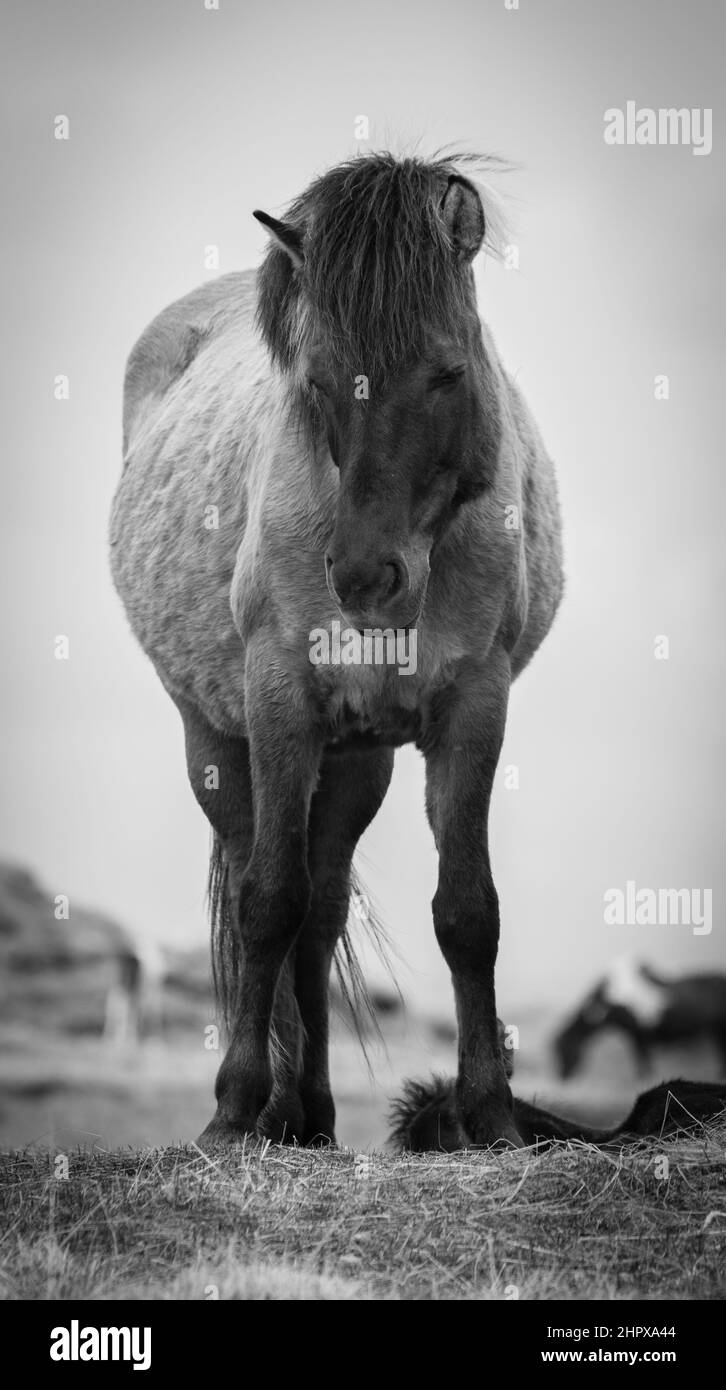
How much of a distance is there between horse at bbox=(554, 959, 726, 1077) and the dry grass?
A: 17878mm

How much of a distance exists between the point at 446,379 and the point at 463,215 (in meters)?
0.61

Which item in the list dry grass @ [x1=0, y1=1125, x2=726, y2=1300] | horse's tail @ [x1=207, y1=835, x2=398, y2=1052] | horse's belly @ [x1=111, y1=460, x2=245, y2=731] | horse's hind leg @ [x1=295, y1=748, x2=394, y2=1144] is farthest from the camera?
horse's tail @ [x1=207, y1=835, x2=398, y2=1052]

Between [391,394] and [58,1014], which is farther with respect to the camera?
[58,1014]

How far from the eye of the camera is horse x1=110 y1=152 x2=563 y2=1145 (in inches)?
215

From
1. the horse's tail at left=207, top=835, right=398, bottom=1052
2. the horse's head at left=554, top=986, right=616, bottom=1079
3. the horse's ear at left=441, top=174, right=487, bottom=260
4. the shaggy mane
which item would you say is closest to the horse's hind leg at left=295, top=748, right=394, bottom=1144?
the horse's tail at left=207, top=835, right=398, bottom=1052

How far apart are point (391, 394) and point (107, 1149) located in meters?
2.70

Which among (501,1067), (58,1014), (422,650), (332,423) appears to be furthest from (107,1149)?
(58,1014)

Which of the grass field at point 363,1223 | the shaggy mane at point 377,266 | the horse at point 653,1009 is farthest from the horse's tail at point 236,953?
the horse at point 653,1009

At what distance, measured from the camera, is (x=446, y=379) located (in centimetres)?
555

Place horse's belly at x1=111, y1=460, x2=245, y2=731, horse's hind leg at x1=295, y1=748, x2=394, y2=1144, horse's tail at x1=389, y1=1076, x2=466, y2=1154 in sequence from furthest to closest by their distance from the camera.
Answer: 1. horse's hind leg at x1=295, y1=748, x2=394, y2=1144
2. horse's belly at x1=111, y1=460, x2=245, y2=731
3. horse's tail at x1=389, y1=1076, x2=466, y2=1154

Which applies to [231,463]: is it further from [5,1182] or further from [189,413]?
[5,1182]

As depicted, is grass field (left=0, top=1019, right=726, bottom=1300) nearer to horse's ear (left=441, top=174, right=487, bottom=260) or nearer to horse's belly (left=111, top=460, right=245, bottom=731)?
horse's belly (left=111, top=460, right=245, bottom=731)

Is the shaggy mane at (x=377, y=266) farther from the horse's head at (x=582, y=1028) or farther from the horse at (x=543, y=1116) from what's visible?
the horse's head at (x=582, y=1028)

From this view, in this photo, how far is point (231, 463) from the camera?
7180 millimetres
